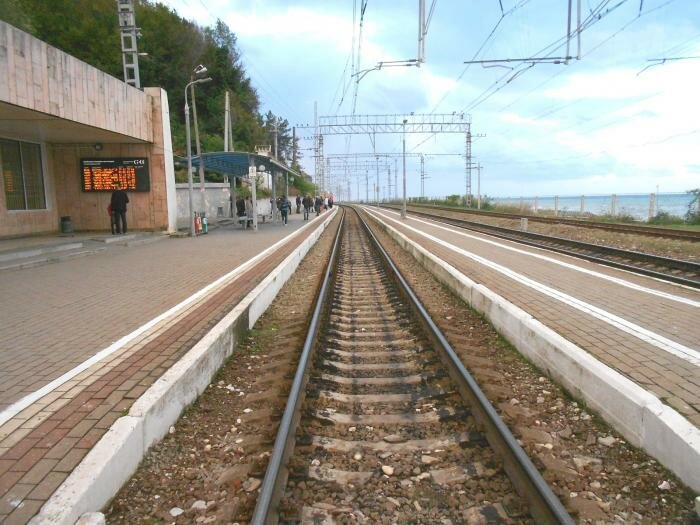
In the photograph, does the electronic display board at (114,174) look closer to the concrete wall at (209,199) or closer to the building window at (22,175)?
the building window at (22,175)

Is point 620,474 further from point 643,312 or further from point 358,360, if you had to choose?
point 643,312

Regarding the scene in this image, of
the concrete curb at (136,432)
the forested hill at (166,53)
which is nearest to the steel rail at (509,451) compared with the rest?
the concrete curb at (136,432)

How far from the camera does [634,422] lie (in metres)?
3.78

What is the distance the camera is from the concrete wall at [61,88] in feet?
→ 40.4

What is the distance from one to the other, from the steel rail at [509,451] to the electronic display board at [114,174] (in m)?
18.2

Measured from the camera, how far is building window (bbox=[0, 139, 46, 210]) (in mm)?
16500

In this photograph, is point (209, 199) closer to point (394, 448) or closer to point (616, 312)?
point (616, 312)

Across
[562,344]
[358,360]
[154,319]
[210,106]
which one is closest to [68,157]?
[154,319]

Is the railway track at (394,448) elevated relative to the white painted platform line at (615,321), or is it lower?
lower

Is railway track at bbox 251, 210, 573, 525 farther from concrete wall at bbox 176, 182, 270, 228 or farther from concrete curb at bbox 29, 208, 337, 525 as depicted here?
concrete wall at bbox 176, 182, 270, 228

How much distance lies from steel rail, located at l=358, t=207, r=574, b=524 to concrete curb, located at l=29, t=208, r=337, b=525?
8.23 ft

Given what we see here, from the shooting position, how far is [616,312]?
6.97 m

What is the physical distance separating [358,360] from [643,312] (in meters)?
4.17

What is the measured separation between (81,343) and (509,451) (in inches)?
186
